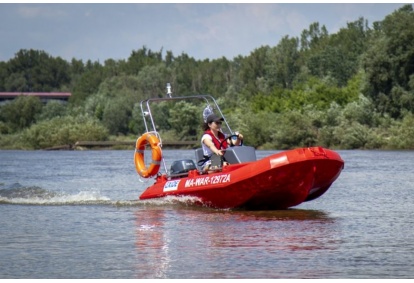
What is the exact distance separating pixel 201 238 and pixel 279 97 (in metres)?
66.1

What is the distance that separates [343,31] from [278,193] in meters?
91.8

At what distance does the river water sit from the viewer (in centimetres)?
1125

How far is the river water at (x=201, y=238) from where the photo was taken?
36.9 ft

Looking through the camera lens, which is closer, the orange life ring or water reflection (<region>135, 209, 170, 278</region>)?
water reflection (<region>135, 209, 170, 278</region>)

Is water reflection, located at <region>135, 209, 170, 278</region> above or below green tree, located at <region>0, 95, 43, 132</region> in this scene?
below

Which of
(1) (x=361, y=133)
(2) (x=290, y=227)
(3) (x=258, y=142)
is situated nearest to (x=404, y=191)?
(2) (x=290, y=227)

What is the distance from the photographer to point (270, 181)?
16562 mm

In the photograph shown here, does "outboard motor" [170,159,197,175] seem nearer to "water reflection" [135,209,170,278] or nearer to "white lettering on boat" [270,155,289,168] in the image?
Result: "water reflection" [135,209,170,278]

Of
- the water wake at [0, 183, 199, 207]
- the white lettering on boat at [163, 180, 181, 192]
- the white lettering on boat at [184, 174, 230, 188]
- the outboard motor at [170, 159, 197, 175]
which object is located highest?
the outboard motor at [170, 159, 197, 175]

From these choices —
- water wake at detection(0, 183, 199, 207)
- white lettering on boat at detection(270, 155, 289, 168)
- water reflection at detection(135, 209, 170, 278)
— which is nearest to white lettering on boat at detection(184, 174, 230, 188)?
water wake at detection(0, 183, 199, 207)

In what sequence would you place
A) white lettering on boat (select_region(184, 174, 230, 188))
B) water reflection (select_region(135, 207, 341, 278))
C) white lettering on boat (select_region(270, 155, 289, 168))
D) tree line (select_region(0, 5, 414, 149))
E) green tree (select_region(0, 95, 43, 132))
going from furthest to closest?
green tree (select_region(0, 95, 43, 132)) < tree line (select_region(0, 5, 414, 149)) < white lettering on boat (select_region(184, 174, 230, 188)) < white lettering on boat (select_region(270, 155, 289, 168)) < water reflection (select_region(135, 207, 341, 278))

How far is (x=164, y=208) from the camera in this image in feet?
60.2

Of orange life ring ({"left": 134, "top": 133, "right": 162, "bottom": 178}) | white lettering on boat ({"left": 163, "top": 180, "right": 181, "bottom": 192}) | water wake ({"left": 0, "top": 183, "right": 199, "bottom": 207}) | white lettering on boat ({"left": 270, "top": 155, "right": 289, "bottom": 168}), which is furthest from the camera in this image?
orange life ring ({"left": 134, "top": 133, "right": 162, "bottom": 178})

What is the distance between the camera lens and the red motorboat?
1630cm
